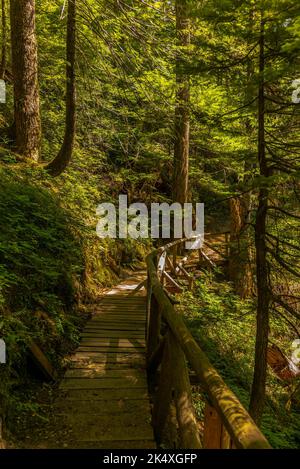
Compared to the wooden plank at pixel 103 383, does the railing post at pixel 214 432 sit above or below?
above

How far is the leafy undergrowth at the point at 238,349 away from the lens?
5934mm

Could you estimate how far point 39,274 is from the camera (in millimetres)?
5414

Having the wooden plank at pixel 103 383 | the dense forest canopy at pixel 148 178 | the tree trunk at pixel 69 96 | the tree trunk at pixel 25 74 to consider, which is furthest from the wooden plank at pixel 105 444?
the tree trunk at pixel 25 74

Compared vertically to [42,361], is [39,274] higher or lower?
higher

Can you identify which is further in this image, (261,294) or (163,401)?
(261,294)

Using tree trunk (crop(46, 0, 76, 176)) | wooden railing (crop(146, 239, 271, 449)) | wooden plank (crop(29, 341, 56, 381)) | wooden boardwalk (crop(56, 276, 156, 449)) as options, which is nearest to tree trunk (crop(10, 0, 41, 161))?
tree trunk (crop(46, 0, 76, 176))

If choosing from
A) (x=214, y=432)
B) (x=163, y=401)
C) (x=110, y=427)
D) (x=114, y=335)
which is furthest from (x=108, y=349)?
(x=214, y=432)

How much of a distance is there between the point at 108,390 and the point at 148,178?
12.8m

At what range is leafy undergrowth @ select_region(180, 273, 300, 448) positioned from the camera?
593 centimetres

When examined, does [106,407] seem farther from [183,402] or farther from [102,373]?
[183,402]

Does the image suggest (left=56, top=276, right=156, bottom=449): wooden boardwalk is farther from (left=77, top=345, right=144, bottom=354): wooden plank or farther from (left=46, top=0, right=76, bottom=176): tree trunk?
(left=46, top=0, right=76, bottom=176): tree trunk

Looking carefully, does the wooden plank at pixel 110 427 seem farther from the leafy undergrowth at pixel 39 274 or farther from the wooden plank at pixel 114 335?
the wooden plank at pixel 114 335

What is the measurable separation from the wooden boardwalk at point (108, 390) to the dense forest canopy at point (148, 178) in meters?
0.34

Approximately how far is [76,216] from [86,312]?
9.11 feet
